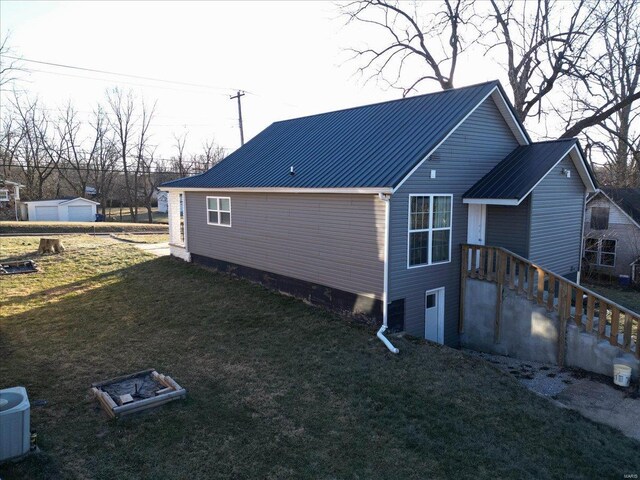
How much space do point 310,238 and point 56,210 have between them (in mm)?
37499

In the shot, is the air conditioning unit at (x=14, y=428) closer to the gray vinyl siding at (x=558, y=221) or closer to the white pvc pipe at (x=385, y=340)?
the white pvc pipe at (x=385, y=340)

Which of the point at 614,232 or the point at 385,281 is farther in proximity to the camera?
the point at 614,232

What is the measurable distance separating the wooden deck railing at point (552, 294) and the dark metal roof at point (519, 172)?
1295 millimetres

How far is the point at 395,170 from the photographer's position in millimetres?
9625

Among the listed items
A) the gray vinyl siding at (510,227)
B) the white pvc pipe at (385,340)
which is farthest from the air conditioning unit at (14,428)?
the gray vinyl siding at (510,227)

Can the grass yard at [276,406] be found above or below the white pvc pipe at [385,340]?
below

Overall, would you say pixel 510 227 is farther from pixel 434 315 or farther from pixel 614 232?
pixel 614 232

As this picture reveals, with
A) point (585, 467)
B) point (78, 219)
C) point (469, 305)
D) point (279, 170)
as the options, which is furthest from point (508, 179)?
point (78, 219)

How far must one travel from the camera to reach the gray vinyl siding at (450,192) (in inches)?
383

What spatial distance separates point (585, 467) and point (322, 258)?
22.1 ft

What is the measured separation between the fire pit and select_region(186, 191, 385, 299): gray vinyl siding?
4.54 meters

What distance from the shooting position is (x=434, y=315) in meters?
11.0

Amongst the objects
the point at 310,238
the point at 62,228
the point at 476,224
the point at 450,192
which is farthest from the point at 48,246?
the point at 476,224

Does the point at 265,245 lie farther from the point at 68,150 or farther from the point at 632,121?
the point at 68,150
